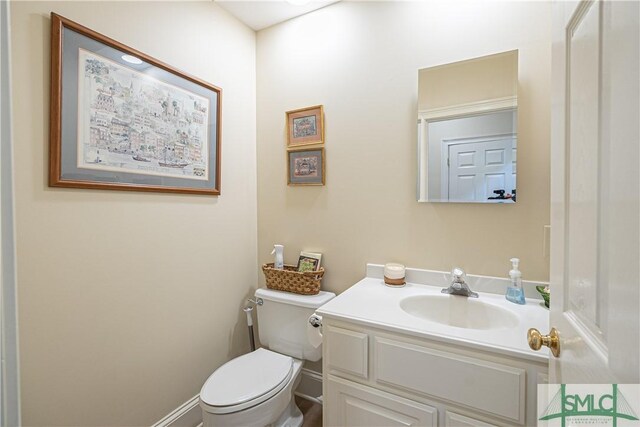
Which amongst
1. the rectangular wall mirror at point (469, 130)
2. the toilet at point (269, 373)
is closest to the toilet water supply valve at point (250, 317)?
the toilet at point (269, 373)

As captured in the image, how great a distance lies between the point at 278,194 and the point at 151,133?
0.79m

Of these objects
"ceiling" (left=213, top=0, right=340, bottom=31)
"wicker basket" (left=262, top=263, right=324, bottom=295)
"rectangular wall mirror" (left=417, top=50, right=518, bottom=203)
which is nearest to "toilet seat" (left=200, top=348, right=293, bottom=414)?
"wicker basket" (left=262, top=263, right=324, bottom=295)

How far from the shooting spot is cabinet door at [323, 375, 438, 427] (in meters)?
0.99

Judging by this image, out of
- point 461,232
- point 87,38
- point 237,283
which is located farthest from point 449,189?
point 87,38

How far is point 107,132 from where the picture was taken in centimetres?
116

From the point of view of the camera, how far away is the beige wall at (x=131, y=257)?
978 millimetres

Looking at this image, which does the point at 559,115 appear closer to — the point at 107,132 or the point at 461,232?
the point at 461,232

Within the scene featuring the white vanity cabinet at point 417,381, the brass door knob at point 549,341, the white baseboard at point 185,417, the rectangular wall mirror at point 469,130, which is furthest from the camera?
the white baseboard at point 185,417

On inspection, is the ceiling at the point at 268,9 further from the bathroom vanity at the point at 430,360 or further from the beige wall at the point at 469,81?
the bathroom vanity at the point at 430,360

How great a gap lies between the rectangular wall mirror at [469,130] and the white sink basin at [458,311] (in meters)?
0.46

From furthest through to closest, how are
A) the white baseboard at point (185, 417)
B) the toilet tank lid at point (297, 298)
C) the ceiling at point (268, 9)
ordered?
1. the ceiling at point (268, 9)
2. the toilet tank lid at point (297, 298)
3. the white baseboard at point (185, 417)

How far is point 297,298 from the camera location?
1.55 meters

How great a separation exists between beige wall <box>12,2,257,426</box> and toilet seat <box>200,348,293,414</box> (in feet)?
1.03
